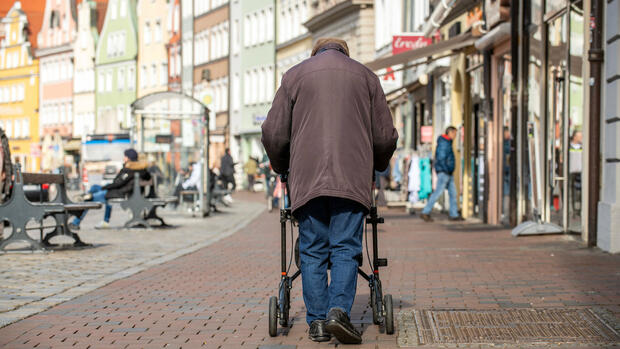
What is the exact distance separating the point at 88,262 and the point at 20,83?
93.3 m

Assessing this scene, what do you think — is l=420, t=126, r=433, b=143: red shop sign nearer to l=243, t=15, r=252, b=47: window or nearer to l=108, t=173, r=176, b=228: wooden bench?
l=108, t=173, r=176, b=228: wooden bench

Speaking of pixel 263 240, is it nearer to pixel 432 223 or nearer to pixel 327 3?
pixel 432 223

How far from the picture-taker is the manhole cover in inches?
262

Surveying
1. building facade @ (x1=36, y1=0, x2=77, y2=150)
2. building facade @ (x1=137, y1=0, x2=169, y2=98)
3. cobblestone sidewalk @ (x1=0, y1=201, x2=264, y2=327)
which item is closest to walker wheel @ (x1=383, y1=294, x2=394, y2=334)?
cobblestone sidewalk @ (x1=0, y1=201, x2=264, y2=327)

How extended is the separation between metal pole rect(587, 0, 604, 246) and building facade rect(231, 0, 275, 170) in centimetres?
5012

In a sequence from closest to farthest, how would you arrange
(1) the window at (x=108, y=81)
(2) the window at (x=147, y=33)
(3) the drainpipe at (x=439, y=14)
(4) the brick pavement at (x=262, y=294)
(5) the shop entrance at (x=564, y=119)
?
(4) the brick pavement at (x=262, y=294) < (5) the shop entrance at (x=564, y=119) < (3) the drainpipe at (x=439, y=14) < (2) the window at (x=147, y=33) < (1) the window at (x=108, y=81)

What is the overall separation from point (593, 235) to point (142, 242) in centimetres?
612

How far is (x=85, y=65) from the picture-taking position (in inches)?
3573

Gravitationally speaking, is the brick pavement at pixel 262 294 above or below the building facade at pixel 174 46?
below

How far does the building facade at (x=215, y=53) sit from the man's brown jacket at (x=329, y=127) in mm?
60658

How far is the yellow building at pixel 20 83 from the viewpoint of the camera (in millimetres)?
100562

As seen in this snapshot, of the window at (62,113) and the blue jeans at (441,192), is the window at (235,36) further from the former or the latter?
the blue jeans at (441,192)

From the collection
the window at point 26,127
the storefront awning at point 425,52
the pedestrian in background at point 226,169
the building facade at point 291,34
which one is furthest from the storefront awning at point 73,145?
the storefront awning at point 425,52

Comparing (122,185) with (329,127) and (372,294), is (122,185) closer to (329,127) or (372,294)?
(372,294)
